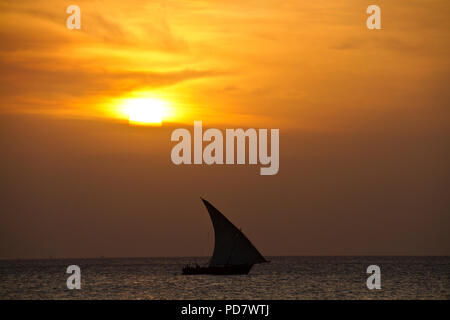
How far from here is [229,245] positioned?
88.4 m

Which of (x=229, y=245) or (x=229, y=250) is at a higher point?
Result: (x=229, y=245)

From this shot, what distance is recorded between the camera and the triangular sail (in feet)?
280

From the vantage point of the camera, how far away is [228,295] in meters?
71.1

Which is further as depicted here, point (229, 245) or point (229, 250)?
point (229, 250)

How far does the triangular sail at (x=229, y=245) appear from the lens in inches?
3361

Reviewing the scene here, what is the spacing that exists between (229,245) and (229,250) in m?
1.56

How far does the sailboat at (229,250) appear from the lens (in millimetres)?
85688

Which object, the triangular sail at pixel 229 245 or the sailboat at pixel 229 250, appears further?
the sailboat at pixel 229 250

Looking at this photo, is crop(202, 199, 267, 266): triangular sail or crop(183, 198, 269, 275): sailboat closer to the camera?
crop(202, 199, 267, 266): triangular sail

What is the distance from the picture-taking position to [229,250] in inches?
3536

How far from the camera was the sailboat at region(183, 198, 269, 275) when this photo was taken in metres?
85.7
